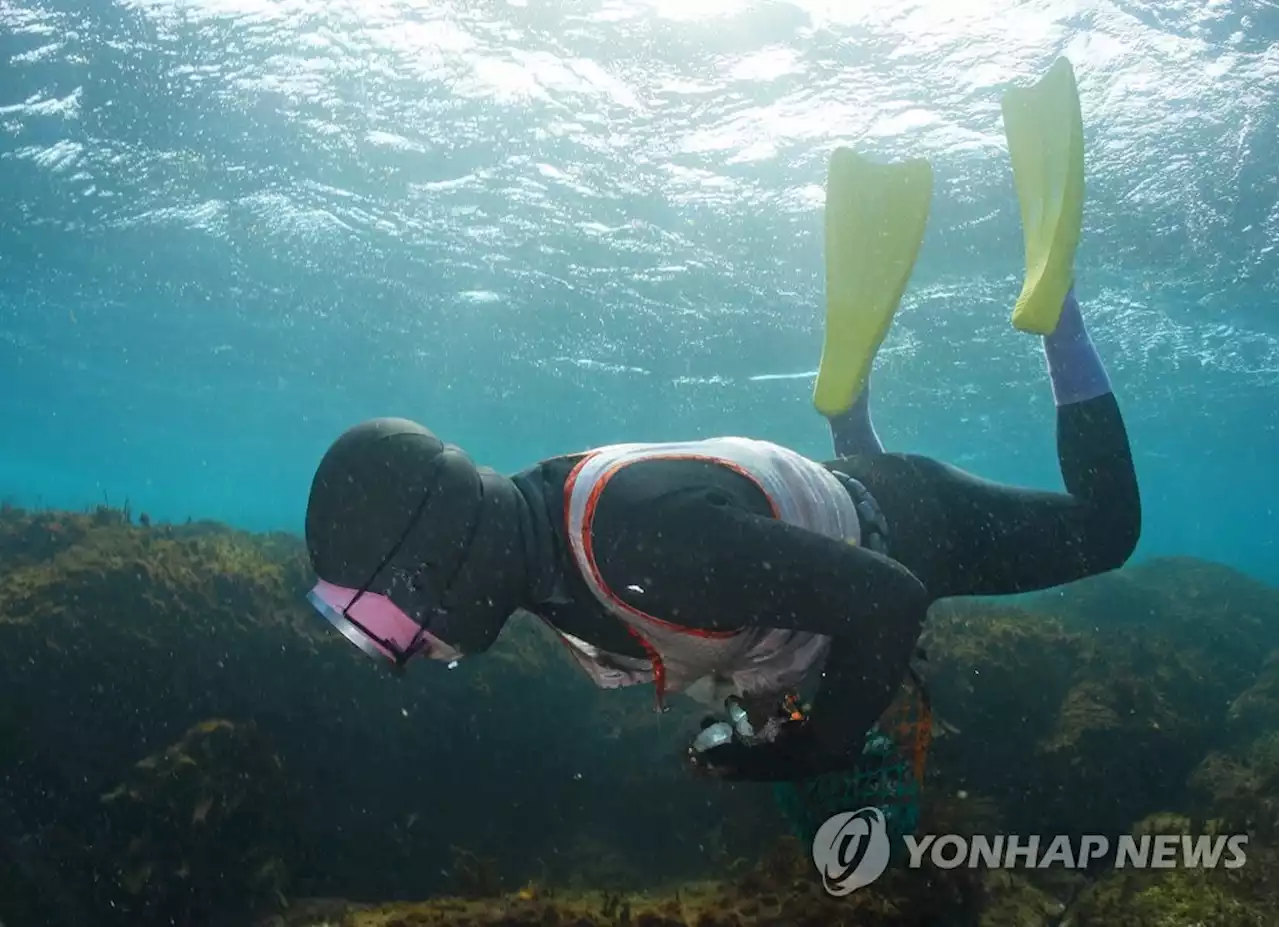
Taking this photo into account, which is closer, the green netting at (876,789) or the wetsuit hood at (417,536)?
the wetsuit hood at (417,536)

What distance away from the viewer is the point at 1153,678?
1238cm

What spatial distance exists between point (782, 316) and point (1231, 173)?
10688 millimetres

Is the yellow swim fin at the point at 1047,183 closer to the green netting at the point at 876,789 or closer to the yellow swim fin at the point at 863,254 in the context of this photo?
the yellow swim fin at the point at 863,254

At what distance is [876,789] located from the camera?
3.46m

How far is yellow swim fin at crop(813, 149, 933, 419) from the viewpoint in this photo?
16.3 feet

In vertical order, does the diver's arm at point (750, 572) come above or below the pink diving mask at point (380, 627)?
above

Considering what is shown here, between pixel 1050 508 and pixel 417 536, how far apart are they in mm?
3240

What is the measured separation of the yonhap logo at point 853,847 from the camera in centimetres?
355

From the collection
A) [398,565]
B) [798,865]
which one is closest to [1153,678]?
[798,865]

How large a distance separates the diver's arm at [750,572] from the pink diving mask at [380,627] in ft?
2.45

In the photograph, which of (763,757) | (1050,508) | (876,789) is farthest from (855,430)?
(763,757)

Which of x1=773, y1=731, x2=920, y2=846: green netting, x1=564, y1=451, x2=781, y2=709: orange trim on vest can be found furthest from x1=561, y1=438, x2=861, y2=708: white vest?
x1=773, y1=731, x2=920, y2=846: green netting

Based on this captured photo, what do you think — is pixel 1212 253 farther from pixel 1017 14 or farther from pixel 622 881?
pixel 622 881

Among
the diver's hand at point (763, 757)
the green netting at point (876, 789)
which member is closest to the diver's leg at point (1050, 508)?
the green netting at point (876, 789)
